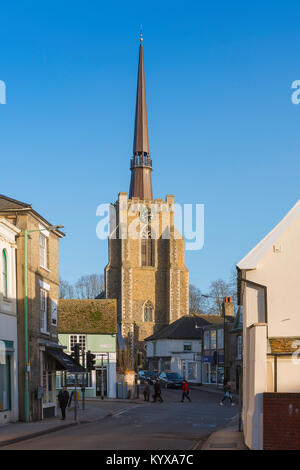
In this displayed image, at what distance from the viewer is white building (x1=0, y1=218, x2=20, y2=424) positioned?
27953 mm

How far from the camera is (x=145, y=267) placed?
337 ft

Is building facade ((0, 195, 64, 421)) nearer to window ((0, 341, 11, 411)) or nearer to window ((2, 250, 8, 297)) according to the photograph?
window ((0, 341, 11, 411))

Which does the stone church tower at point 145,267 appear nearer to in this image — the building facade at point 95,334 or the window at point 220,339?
the window at point 220,339

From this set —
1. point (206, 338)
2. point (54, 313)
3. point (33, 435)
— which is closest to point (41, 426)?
point (33, 435)

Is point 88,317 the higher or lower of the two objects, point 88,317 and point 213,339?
Answer: the higher

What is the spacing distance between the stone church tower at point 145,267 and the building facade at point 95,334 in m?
42.0

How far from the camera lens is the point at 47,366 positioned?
33906mm

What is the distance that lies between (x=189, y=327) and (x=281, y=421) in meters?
71.5

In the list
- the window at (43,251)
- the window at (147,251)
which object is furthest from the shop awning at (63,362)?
the window at (147,251)

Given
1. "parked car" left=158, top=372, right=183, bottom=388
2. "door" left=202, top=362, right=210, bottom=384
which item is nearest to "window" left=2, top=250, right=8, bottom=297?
"parked car" left=158, top=372, right=183, bottom=388

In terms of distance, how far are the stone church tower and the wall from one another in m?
82.6

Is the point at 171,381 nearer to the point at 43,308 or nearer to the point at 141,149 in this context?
the point at 43,308
